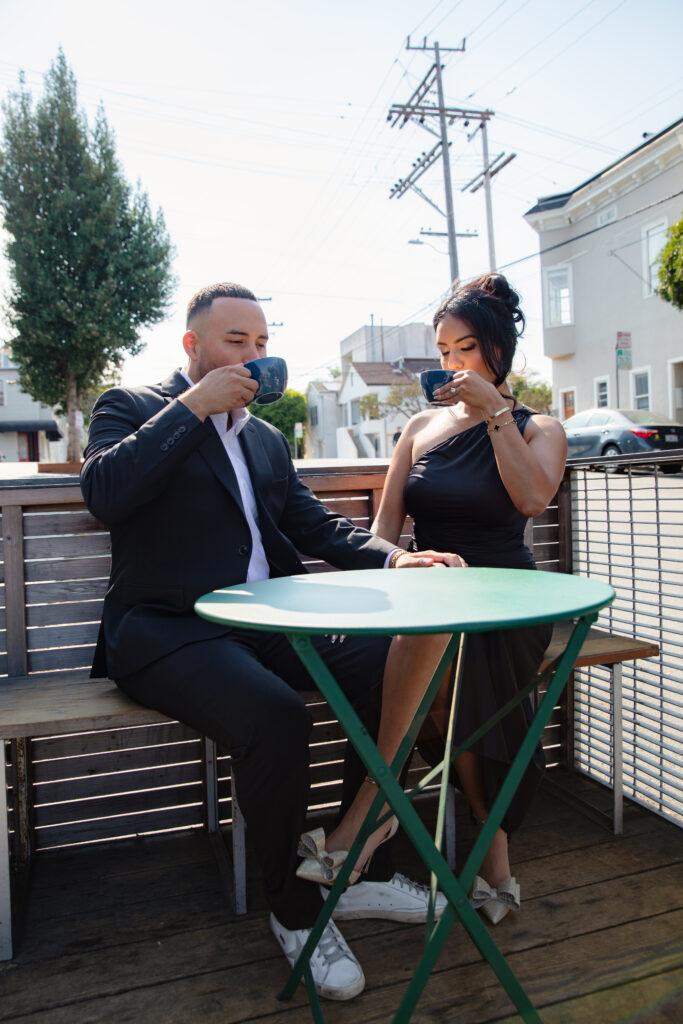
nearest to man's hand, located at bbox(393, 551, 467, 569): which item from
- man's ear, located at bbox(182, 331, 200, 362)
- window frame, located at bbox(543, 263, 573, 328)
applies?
man's ear, located at bbox(182, 331, 200, 362)

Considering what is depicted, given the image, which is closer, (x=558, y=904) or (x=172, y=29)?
(x=558, y=904)

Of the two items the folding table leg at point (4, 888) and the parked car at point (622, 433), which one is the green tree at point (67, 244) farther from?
the folding table leg at point (4, 888)

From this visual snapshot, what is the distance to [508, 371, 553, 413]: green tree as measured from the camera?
37531mm

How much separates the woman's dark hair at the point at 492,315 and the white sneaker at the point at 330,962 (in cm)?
158

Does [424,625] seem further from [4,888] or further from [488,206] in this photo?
[488,206]

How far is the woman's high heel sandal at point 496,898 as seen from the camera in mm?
1709

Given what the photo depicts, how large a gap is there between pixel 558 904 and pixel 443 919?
2.91 feet

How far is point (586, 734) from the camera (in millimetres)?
2578

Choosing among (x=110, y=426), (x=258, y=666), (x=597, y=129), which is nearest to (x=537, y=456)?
(x=258, y=666)

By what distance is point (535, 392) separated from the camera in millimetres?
46438

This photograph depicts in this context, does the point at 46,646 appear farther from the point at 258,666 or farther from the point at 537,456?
the point at 537,456

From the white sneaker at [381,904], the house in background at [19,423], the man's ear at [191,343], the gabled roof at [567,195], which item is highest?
the gabled roof at [567,195]

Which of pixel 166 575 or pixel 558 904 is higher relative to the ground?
pixel 166 575

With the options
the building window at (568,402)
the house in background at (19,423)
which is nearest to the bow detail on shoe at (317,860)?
the building window at (568,402)
